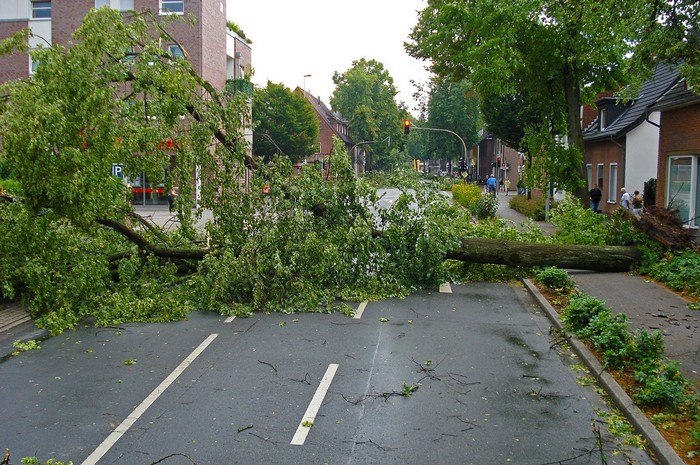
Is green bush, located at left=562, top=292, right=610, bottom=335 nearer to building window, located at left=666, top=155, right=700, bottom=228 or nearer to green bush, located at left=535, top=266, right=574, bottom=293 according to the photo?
green bush, located at left=535, top=266, right=574, bottom=293

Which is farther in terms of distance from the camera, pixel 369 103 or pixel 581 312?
pixel 369 103

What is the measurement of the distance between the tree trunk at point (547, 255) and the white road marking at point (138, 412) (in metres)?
6.72

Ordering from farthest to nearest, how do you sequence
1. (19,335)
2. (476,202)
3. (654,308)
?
(476,202), (654,308), (19,335)

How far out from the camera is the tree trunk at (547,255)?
45.3 ft

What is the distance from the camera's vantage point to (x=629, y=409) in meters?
6.30

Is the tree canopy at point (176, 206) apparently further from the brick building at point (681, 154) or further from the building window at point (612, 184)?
the building window at point (612, 184)

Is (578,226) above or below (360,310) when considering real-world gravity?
above

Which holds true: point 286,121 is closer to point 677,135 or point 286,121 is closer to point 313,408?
point 677,135

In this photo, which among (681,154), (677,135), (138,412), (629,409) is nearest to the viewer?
(629,409)

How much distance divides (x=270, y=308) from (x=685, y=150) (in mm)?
13875

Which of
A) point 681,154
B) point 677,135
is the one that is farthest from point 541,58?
point 681,154

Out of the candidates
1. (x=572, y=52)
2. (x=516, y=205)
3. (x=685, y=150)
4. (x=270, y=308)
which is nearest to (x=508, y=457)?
(x=270, y=308)

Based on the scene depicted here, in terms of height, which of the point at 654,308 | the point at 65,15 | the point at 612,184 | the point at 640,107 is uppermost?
the point at 65,15

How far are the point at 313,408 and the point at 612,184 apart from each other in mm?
29227
